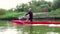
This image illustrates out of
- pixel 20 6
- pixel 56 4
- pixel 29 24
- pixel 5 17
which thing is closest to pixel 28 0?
pixel 20 6

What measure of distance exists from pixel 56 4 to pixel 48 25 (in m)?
13.5

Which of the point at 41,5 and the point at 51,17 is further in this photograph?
the point at 41,5

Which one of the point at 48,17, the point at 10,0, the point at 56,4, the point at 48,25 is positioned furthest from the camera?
the point at 10,0

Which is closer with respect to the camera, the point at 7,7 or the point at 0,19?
the point at 0,19

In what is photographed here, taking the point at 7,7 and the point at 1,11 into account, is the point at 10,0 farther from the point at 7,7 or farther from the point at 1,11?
the point at 1,11

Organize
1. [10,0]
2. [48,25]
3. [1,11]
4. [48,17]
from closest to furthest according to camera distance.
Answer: [48,25] < [48,17] < [1,11] < [10,0]

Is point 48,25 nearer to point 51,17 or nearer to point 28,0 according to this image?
point 51,17

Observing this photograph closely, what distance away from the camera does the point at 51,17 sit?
2603 cm

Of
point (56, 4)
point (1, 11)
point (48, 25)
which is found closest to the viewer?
point (48, 25)

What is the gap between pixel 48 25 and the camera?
17.5 meters

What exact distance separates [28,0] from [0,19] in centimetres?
701

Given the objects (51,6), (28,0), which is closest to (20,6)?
(28,0)

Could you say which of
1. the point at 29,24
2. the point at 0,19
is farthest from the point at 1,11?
the point at 29,24

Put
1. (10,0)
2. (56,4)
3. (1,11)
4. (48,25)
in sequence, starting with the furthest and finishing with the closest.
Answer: (10,0) < (56,4) < (1,11) < (48,25)
